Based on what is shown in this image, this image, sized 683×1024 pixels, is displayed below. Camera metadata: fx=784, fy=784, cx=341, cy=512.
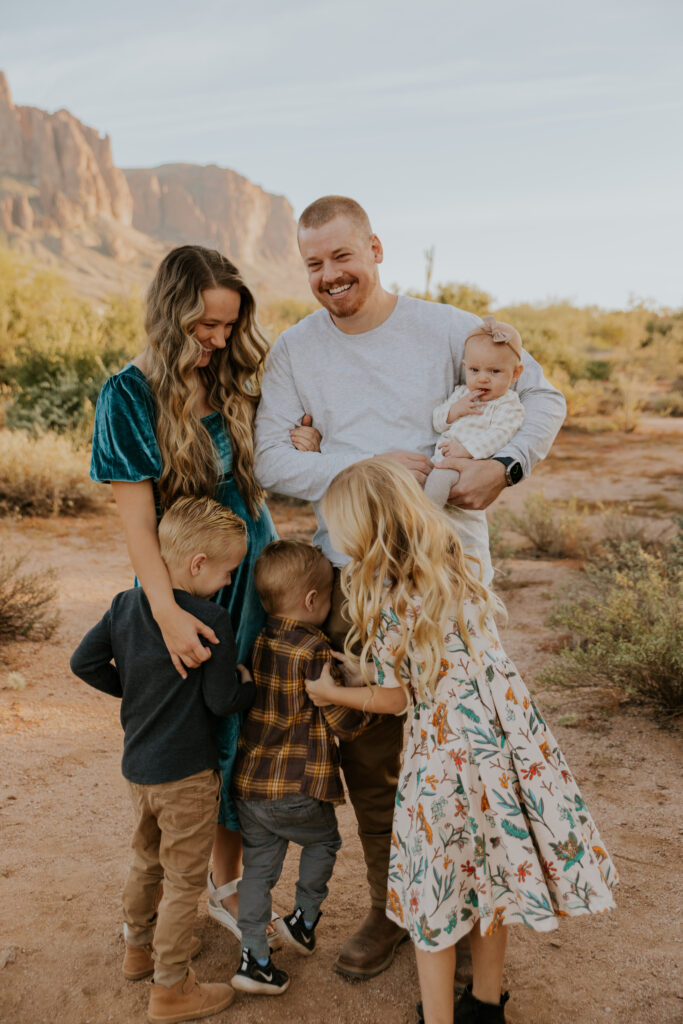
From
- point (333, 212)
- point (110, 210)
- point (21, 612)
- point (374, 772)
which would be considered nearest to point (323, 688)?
point (374, 772)

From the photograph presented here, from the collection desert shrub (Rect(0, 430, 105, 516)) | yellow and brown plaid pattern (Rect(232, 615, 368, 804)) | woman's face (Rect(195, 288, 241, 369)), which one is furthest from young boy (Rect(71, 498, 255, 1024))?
desert shrub (Rect(0, 430, 105, 516))

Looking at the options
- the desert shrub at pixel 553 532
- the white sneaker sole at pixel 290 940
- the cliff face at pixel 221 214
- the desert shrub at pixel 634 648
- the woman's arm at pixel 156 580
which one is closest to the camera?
the woman's arm at pixel 156 580

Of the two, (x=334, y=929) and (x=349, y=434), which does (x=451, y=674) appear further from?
(x=334, y=929)

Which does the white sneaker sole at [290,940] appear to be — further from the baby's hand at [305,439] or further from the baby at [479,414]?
the baby's hand at [305,439]

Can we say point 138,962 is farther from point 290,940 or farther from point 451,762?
point 451,762

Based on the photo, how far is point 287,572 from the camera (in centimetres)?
234

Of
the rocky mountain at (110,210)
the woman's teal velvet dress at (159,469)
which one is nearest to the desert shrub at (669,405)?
the woman's teal velvet dress at (159,469)

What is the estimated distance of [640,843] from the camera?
10.7 ft

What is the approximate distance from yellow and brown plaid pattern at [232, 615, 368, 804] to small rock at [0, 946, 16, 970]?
102cm

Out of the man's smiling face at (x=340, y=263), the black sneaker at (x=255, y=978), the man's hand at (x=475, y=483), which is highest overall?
the man's smiling face at (x=340, y=263)

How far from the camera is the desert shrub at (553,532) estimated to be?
25.0 feet

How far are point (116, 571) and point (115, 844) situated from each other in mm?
4098

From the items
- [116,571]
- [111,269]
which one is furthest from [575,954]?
[111,269]

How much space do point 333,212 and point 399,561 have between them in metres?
1.15
